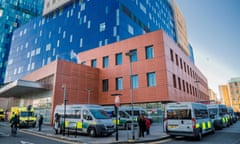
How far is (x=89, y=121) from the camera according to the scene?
566 inches

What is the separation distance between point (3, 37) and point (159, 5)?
7581 centimetres

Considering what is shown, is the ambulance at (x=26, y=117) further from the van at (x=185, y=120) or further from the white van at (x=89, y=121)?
the van at (x=185, y=120)

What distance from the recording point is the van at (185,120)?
11711 mm

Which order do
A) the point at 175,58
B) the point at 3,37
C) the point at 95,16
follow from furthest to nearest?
the point at 3,37 → the point at 95,16 → the point at 175,58

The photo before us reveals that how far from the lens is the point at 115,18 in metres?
42.1

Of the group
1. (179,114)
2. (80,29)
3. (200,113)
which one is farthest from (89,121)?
(80,29)

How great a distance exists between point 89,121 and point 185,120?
7600mm

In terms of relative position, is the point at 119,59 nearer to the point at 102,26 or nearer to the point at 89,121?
the point at 102,26

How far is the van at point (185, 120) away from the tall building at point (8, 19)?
290 feet

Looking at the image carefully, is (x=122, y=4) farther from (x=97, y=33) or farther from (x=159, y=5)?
(x=159, y=5)

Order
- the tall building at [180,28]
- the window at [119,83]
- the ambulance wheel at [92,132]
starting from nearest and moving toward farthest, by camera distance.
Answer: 1. the ambulance wheel at [92,132]
2. the window at [119,83]
3. the tall building at [180,28]

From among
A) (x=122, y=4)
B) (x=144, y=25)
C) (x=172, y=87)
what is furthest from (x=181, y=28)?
(x=172, y=87)

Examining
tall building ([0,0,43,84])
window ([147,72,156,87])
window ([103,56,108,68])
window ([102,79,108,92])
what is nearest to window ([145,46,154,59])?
window ([147,72,156,87])

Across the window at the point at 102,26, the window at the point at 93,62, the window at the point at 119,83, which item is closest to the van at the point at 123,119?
the window at the point at 119,83
